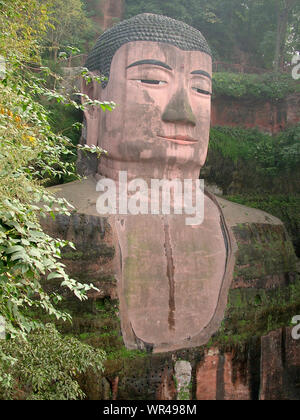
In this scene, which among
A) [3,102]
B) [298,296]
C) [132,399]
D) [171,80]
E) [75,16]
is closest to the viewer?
[3,102]

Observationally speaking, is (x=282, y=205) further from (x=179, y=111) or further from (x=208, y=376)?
(x=208, y=376)

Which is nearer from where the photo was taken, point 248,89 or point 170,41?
point 170,41

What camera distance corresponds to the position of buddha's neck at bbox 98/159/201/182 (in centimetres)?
620

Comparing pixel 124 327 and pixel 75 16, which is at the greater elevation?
pixel 75 16

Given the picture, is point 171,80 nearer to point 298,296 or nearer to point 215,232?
point 215,232

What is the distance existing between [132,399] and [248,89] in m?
8.00

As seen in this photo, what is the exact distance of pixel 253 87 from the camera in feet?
34.9

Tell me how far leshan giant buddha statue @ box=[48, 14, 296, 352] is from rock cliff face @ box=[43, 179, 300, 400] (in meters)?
0.13

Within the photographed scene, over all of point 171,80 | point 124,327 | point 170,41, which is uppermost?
point 170,41

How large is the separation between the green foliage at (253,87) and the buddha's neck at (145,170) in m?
4.82

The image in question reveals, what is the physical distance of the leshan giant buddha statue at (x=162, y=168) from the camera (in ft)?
18.3

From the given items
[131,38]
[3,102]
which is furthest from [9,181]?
[131,38]

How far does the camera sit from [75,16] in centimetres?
1216

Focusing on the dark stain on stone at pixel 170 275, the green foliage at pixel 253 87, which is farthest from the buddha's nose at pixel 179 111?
the green foliage at pixel 253 87
